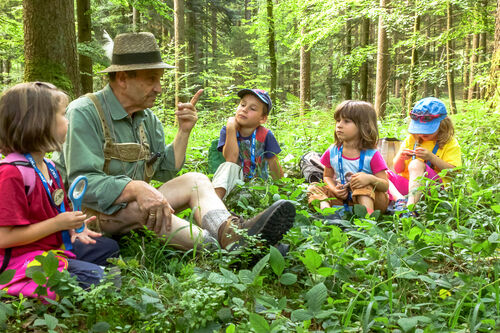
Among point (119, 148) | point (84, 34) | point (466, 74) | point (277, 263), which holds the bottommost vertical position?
point (277, 263)

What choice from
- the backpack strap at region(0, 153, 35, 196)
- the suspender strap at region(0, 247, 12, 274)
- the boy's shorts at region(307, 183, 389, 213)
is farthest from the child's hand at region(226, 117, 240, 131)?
the suspender strap at region(0, 247, 12, 274)

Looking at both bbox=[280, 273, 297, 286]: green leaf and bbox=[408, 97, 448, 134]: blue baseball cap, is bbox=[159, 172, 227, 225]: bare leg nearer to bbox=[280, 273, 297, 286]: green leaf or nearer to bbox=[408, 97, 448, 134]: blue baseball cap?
bbox=[280, 273, 297, 286]: green leaf

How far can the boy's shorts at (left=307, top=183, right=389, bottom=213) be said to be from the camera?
11.5 ft

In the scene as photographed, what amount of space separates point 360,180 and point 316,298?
188 centimetres

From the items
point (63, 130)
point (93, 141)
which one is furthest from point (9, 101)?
point (93, 141)

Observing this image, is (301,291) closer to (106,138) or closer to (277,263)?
(277,263)

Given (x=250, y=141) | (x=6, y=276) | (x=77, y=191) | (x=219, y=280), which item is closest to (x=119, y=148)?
(x=77, y=191)

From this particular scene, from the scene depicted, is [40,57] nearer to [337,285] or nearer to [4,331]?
[4,331]

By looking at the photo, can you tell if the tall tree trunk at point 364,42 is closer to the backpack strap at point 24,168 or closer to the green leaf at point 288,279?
the green leaf at point 288,279

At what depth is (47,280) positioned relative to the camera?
75.4 inches

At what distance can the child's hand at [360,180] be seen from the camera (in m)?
3.52

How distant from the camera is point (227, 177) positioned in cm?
367

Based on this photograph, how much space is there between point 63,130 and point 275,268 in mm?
1400

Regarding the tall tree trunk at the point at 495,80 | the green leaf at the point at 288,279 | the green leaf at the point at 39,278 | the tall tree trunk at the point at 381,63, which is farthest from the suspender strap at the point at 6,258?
the tall tree trunk at the point at 381,63
